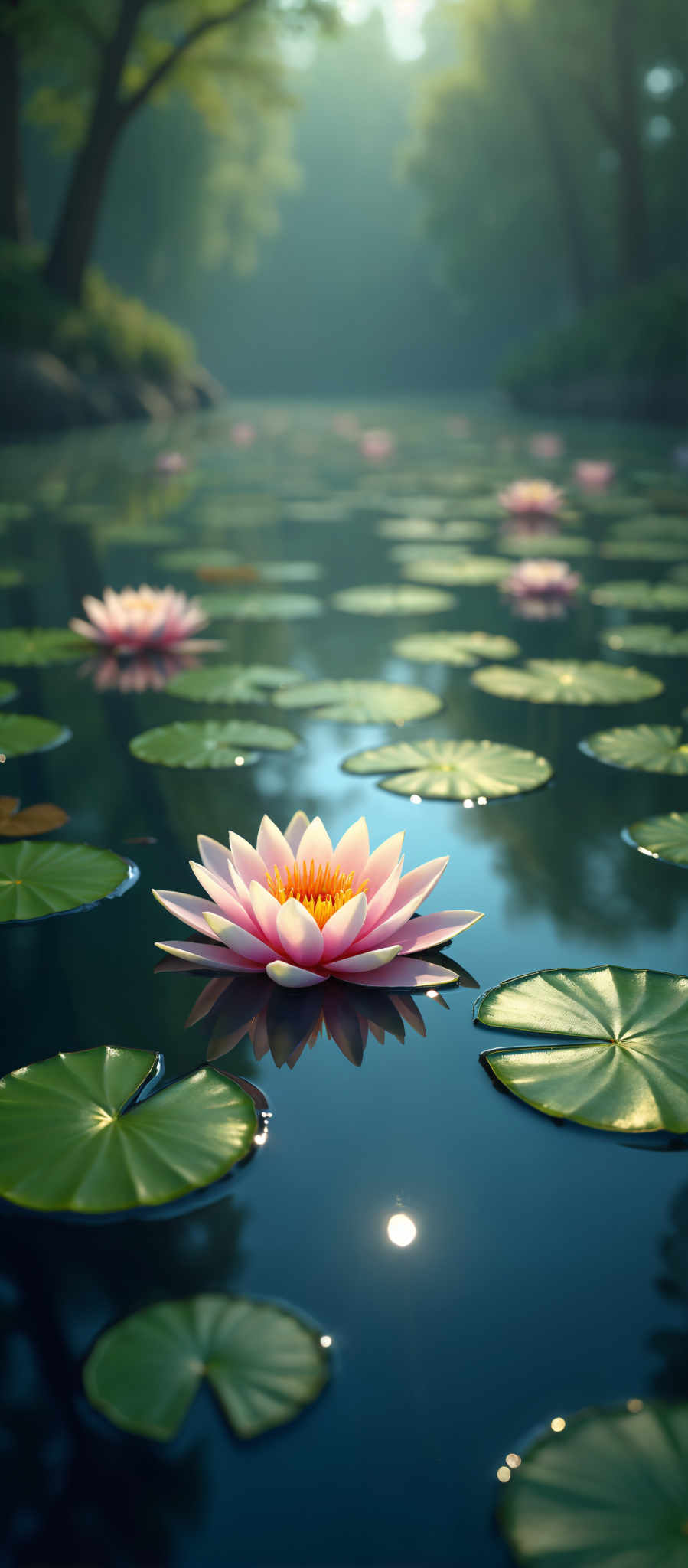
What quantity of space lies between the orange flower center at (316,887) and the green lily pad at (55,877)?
280 millimetres

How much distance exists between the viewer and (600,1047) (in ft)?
3.15

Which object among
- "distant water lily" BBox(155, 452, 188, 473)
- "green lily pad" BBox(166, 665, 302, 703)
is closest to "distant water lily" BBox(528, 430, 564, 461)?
"distant water lily" BBox(155, 452, 188, 473)

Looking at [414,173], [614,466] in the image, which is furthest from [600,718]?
[414,173]

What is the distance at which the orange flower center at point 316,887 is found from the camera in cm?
108

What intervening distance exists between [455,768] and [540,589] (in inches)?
66.3

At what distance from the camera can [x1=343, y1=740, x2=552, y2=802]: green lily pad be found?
1657 millimetres

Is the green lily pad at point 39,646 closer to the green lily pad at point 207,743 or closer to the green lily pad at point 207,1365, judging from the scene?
the green lily pad at point 207,743

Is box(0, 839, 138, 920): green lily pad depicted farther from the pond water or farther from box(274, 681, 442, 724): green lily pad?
box(274, 681, 442, 724): green lily pad

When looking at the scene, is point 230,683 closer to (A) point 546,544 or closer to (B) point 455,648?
(B) point 455,648

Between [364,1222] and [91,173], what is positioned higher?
[91,173]

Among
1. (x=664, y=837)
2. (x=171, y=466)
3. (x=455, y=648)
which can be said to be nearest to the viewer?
(x=664, y=837)

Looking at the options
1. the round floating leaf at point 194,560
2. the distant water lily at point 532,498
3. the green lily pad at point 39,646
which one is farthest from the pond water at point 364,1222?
the distant water lily at point 532,498

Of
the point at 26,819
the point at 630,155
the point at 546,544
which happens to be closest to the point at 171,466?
the point at 546,544

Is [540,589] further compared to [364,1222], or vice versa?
[540,589]
